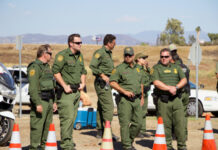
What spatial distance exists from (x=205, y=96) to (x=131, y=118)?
326 inches

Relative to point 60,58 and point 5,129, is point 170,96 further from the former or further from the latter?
point 5,129

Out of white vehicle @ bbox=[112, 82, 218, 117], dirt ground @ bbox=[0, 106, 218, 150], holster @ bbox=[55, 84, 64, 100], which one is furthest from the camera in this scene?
white vehicle @ bbox=[112, 82, 218, 117]

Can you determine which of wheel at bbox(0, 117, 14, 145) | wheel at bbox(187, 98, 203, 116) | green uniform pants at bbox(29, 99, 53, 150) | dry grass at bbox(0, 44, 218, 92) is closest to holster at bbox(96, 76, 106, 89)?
wheel at bbox(0, 117, 14, 145)

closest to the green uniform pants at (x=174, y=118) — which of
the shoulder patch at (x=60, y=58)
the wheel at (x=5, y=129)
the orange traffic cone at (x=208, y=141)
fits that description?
the orange traffic cone at (x=208, y=141)

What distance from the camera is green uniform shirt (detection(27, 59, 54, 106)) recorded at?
25.4ft

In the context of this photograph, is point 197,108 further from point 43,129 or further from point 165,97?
point 43,129

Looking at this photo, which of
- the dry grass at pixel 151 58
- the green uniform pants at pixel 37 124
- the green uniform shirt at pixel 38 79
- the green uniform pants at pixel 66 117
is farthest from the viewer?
the dry grass at pixel 151 58

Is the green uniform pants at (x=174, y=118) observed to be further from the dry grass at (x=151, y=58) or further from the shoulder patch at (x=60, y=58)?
the dry grass at (x=151, y=58)

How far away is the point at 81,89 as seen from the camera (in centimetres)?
869

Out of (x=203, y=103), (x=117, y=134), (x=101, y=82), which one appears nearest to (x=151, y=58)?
(x=203, y=103)

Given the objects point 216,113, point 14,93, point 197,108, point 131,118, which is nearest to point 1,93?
point 14,93

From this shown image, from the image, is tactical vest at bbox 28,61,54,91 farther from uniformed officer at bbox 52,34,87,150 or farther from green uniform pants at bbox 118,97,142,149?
green uniform pants at bbox 118,97,142,149

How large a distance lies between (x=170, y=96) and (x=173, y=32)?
107811mm

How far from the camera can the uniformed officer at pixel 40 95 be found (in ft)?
25.5
